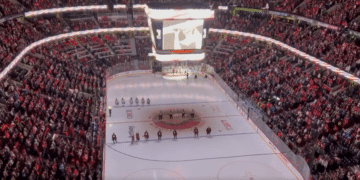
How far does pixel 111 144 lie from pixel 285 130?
1333 cm

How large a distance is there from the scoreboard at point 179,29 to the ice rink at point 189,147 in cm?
474

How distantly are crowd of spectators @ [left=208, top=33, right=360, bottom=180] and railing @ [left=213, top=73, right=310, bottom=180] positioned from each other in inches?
20.0

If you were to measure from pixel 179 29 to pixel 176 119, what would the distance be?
9.44 meters

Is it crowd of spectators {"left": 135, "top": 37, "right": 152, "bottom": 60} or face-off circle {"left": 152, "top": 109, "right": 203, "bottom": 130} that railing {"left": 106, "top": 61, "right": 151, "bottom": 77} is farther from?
face-off circle {"left": 152, "top": 109, "right": 203, "bottom": 130}

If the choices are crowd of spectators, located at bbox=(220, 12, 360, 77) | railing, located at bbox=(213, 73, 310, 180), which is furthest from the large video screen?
crowd of spectators, located at bbox=(220, 12, 360, 77)

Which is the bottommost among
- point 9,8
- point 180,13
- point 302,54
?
point 302,54

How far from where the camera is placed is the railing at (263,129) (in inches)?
764

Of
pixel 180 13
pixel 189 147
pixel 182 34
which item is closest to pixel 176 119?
pixel 189 147

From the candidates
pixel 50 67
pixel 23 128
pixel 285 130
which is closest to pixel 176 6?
pixel 50 67

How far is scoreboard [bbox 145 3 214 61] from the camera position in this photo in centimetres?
3016

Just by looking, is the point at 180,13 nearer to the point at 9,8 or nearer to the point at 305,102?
the point at 305,102

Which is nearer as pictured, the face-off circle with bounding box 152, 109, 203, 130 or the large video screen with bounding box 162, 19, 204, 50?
the face-off circle with bounding box 152, 109, 203, 130

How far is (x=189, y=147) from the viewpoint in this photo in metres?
23.5

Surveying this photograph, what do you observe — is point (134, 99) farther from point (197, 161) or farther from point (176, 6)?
point (197, 161)
